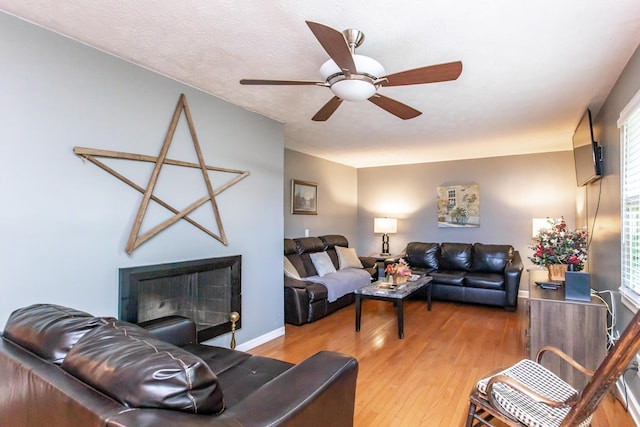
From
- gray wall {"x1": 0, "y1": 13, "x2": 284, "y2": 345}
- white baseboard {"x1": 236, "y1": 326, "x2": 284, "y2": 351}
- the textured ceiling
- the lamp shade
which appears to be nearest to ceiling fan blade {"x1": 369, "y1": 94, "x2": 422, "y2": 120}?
the textured ceiling

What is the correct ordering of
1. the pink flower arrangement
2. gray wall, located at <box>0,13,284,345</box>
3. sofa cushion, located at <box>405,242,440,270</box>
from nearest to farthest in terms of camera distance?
gray wall, located at <box>0,13,284,345</box> < the pink flower arrangement < sofa cushion, located at <box>405,242,440,270</box>

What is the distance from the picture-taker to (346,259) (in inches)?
218

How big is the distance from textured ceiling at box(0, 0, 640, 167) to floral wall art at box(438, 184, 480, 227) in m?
2.50

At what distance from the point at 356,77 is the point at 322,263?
3481 millimetres

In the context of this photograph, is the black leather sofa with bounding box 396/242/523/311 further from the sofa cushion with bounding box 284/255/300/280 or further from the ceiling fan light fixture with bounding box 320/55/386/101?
the ceiling fan light fixture with bounding box 320/55/386/101

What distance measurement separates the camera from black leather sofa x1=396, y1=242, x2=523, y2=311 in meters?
4.71

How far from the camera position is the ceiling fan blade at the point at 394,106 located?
2.15 metres

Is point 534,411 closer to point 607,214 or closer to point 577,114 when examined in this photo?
point 607,214

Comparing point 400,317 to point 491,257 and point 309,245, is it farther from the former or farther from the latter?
point 491,257

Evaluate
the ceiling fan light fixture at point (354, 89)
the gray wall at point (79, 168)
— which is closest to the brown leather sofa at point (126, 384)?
the gray wall at point (79, 168)

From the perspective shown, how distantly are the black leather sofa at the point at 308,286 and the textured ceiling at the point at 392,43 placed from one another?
2053 mm

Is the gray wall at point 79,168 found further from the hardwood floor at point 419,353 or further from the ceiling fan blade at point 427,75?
the ceiling fan blade at point 427,75

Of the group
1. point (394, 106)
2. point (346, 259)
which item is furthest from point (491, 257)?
point (394, 106)

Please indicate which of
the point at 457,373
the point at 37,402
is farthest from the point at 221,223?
the point at 457,373
